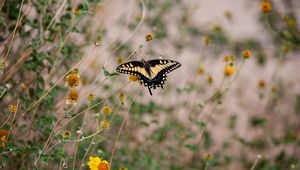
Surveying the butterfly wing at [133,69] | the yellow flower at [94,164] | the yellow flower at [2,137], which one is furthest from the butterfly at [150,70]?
the yellow flower at [2,137]

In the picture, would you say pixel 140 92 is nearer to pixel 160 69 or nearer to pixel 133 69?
pixel 160 69

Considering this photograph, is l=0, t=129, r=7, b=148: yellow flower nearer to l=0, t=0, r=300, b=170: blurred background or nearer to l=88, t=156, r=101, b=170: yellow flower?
l=0, t=0, r=300, b=170: blurred background

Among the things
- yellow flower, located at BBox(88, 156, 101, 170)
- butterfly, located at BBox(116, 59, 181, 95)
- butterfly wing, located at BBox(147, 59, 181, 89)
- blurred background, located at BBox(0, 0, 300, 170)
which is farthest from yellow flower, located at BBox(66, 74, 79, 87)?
butterfly wing, located at BBox(147, 59, 181, 89)

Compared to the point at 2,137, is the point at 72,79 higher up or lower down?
higher up

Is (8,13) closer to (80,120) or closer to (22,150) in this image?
(22,150)

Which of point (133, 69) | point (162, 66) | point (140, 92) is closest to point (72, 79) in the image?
point (133, 69)

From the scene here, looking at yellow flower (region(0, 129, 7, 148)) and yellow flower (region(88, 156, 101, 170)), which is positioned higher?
yellow flower (region(0, 129, 7, 148))

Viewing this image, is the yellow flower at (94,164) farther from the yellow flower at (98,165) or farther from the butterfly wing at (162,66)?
the butterfly wing at (162,66)

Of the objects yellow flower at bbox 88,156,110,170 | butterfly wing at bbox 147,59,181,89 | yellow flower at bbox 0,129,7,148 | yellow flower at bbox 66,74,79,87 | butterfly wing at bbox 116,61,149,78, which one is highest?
butterfly wing at bbox 147,59,181,89
